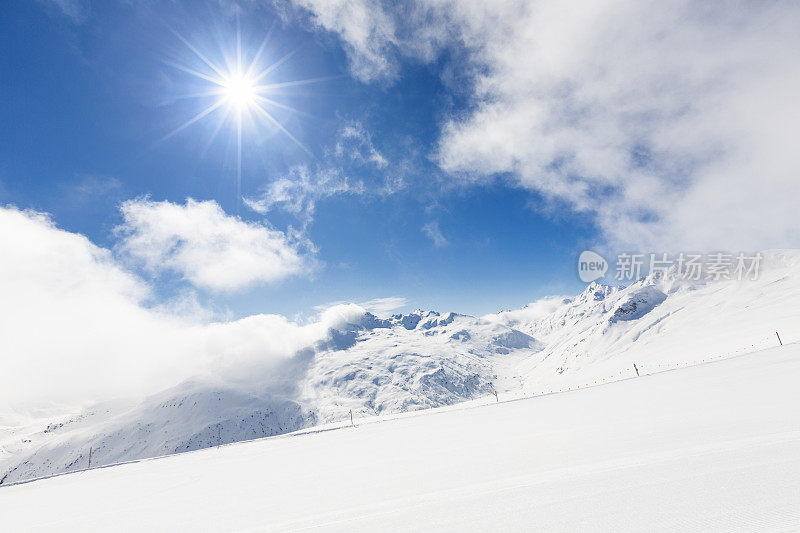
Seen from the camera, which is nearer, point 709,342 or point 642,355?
point 709,342

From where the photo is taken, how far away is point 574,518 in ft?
14.7

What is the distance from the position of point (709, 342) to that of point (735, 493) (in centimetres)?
7534

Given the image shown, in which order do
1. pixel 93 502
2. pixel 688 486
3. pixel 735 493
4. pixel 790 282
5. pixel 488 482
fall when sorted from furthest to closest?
pixel 790 282, pixel 93 502, pixel 488 482, pixel 688 486, pixel 735 493

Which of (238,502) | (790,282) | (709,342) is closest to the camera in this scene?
(238,502)

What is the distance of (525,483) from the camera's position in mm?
5891

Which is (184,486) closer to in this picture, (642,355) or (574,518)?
(574,518)

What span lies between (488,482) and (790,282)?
662ft

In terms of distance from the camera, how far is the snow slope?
449 centimetres

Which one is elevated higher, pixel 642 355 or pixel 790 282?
pixel 790 282

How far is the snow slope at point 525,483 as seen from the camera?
449cm

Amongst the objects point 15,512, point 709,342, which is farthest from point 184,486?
point 709,342

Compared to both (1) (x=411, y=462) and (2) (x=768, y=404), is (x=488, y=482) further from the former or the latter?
(2) (x=768, y=404)

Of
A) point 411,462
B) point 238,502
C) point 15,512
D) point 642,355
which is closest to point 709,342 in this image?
point 642,355

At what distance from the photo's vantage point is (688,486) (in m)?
4.85
